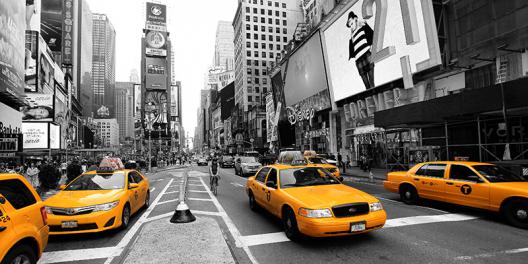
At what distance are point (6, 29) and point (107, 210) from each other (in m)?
27.7

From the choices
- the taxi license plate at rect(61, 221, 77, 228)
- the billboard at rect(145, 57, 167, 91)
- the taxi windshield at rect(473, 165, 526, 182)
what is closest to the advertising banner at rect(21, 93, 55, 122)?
the billboard at rect(145, 57, 167, 91)

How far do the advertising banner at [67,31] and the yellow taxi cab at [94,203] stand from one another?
119 m

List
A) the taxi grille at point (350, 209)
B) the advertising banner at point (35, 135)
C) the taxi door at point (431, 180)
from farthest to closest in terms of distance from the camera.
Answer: the advertising banner at point (35, 135)
the taxi door at point (431, 180)
the taxi grille at point (350, 209)

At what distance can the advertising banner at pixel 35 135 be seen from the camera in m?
49.8

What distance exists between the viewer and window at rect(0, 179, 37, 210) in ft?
14.6

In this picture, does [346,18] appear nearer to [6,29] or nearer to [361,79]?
[361,79]

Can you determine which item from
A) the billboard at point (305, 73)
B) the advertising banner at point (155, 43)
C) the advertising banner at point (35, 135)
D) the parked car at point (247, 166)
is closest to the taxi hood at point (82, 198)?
the parked car at point (247, 166)

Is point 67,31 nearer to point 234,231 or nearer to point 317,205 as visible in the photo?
point 234,231

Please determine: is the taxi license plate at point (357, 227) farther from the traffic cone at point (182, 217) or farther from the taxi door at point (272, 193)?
the traffic cone at point (182, 217)

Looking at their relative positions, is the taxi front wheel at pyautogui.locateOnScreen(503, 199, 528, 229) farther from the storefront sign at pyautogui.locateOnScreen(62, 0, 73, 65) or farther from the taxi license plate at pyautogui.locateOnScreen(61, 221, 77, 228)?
the storefront sign at pyautogui.locateOnScreen(62, 0, 73, 65)

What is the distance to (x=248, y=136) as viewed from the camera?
10288 centimetres

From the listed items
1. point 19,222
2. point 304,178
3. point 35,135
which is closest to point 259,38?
point 35,135

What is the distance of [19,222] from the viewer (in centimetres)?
429

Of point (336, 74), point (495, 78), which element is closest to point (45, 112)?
point (336, 74)
